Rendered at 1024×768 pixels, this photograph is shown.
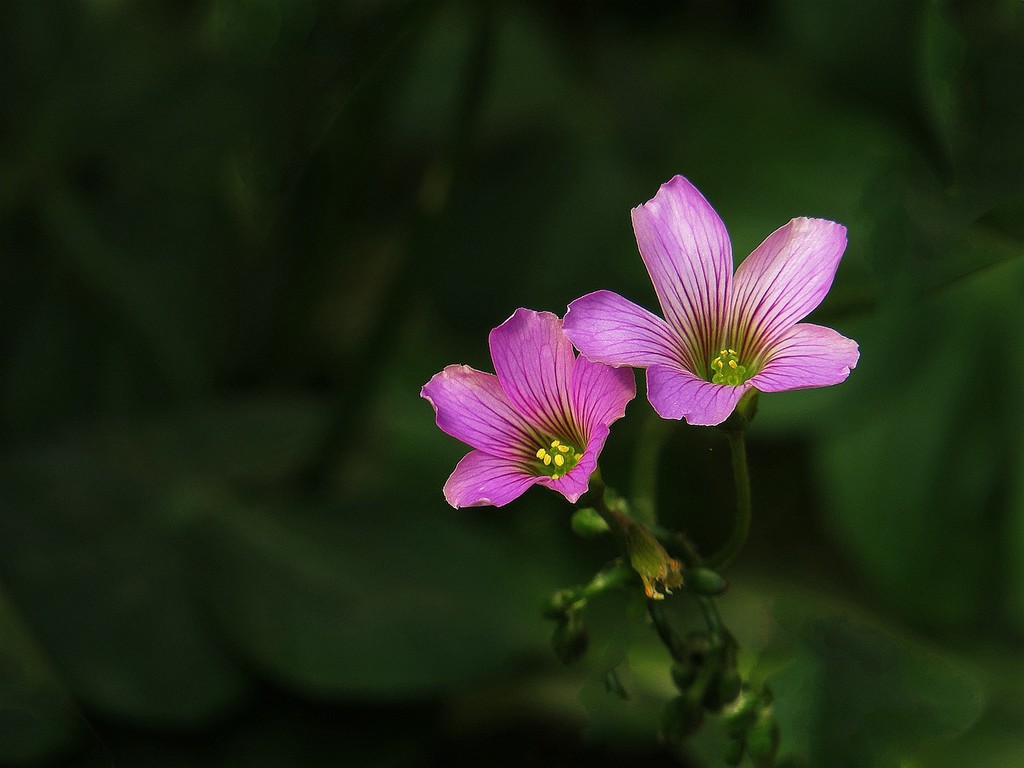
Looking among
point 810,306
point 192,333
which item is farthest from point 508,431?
point 192,333

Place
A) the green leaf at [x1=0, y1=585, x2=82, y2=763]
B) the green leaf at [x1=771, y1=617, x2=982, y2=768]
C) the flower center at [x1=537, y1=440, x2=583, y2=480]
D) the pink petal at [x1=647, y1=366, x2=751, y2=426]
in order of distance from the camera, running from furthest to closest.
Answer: the green leaf at [x1=0, y1=585, x2=82, y2=763] → the green leaf at [x1=771, y1=617, x2=982, y2=768] → the flower center at [x1=537, y1=440, x2=583, y2=480] → the pink petal at [x1=647, y1=366, x2=751, y2=426]

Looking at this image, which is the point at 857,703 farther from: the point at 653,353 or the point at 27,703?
the point at 27,703

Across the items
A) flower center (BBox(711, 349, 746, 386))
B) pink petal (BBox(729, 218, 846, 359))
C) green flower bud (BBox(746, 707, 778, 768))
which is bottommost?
green flower bud (BBox(746, 707, 778, 768))

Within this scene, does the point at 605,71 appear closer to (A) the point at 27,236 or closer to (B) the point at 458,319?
(B) the point at 458,319

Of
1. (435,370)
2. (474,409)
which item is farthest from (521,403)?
(435,370)

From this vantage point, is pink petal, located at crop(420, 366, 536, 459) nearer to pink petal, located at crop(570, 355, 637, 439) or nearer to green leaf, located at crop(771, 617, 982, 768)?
pink petal, located at crop(570, 355, 637, 439)

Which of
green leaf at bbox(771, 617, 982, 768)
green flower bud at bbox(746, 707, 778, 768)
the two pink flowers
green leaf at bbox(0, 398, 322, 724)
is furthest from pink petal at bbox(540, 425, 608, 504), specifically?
green leaf at bbox(0, 398, 322, 724)

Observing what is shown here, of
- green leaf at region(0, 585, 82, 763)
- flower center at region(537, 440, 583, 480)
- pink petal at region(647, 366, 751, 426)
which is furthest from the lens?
green leaf at region(0, 585, 82, 763)
